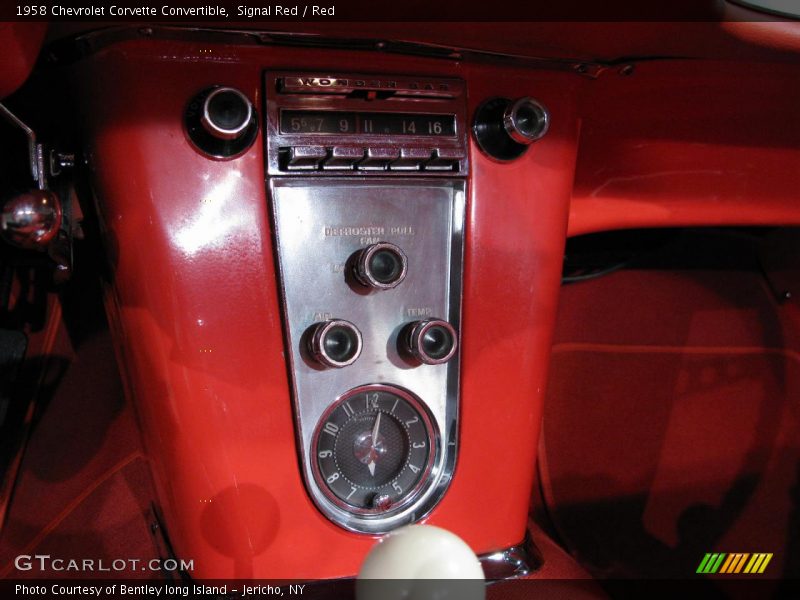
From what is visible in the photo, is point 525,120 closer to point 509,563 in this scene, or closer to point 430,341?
point 430,341

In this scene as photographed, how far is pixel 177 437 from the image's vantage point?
722 mm

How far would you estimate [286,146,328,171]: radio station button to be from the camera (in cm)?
71

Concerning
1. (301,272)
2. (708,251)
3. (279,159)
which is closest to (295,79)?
(279,159)

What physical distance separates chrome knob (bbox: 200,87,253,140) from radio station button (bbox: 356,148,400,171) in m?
0.13

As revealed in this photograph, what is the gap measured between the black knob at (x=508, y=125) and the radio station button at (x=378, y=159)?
0.11m

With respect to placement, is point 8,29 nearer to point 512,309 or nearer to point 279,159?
point 279,159

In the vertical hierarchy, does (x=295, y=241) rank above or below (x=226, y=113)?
below

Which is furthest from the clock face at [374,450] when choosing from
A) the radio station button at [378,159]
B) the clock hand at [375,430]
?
the radio station button at [378,159]

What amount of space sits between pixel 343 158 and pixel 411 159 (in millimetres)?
78

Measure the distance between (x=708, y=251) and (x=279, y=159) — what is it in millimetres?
987

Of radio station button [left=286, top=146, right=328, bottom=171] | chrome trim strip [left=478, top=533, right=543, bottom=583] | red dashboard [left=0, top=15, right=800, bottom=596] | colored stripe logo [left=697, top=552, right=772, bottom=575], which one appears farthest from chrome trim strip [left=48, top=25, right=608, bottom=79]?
colored stripe logo [left=697, top=552, right=772, bottom=575]

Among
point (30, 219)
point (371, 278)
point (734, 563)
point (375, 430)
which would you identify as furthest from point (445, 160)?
point (734, 563)

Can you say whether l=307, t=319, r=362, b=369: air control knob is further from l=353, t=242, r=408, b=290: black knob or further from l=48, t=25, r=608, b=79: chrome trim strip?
l=48, t=25, r=608, b=79: chrome trim strip

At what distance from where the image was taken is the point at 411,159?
2.50 ft
